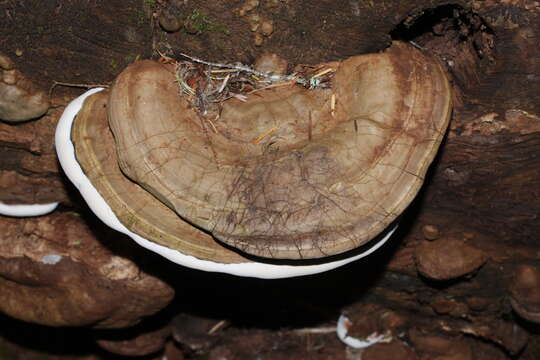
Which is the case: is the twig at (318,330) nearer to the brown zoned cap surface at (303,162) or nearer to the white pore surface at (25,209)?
the white pore surface at (25,209)

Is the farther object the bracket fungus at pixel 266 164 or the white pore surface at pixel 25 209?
the white pore surface at pixel 25 209

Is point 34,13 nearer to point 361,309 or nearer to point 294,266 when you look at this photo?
point 294,266

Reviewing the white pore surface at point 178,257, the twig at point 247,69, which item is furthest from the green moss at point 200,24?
the white pore surface at point 178,257

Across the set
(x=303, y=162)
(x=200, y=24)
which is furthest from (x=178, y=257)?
(x=200, y=24)

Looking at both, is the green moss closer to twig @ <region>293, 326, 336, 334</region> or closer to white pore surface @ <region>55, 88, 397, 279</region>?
white pore surface @ <region>55, 88, 397, 279</region>

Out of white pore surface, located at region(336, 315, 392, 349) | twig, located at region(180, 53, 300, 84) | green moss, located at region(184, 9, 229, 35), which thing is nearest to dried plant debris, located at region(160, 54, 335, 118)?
twig, located at region(180, 53, 300, 84)
